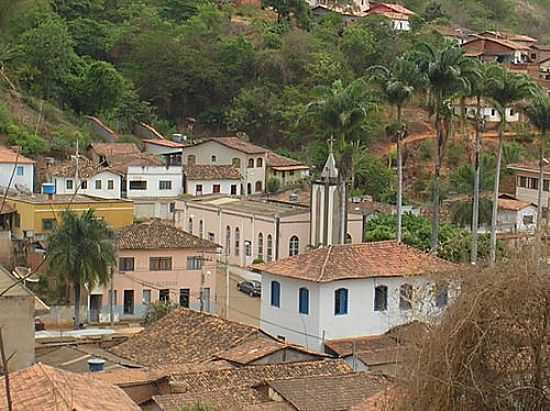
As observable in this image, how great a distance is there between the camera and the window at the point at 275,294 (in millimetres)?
27933

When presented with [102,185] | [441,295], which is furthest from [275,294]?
[102,185]

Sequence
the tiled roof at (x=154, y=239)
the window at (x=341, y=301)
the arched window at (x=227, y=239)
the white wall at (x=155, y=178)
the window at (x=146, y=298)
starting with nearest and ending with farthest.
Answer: the window at (x=341, y=301) → the window at (x=146, y=298) → the tiled roof at (x=154, y=239) → the arched window at (x=227, y=239) → the white wall at (x=155, y=178)

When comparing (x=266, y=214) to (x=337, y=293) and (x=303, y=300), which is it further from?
(x=337, y=293)

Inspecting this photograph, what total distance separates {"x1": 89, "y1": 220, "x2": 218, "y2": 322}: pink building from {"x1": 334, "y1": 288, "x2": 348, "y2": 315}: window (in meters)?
7.36

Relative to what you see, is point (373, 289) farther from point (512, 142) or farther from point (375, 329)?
point (512, 142)

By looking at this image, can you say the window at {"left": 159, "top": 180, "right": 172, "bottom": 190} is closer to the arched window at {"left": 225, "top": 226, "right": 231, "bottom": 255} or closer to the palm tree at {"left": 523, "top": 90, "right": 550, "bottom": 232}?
the arched window at {"left": 225, "top": 226, "right": 231, "bottom": 255}

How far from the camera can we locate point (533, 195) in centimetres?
4912

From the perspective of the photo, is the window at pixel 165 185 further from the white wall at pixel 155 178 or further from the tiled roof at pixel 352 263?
the tiled roof at pixel 352 263

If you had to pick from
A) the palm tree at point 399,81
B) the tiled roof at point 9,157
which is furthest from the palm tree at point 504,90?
the tiled roof at point 9,157

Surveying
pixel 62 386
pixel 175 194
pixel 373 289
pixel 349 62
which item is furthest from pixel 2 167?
pixel 62 386

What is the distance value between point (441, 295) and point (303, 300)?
16.4 m

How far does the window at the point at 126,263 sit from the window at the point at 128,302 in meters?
0.70

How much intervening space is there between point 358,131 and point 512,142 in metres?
22.5

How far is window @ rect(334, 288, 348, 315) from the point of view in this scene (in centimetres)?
2700
